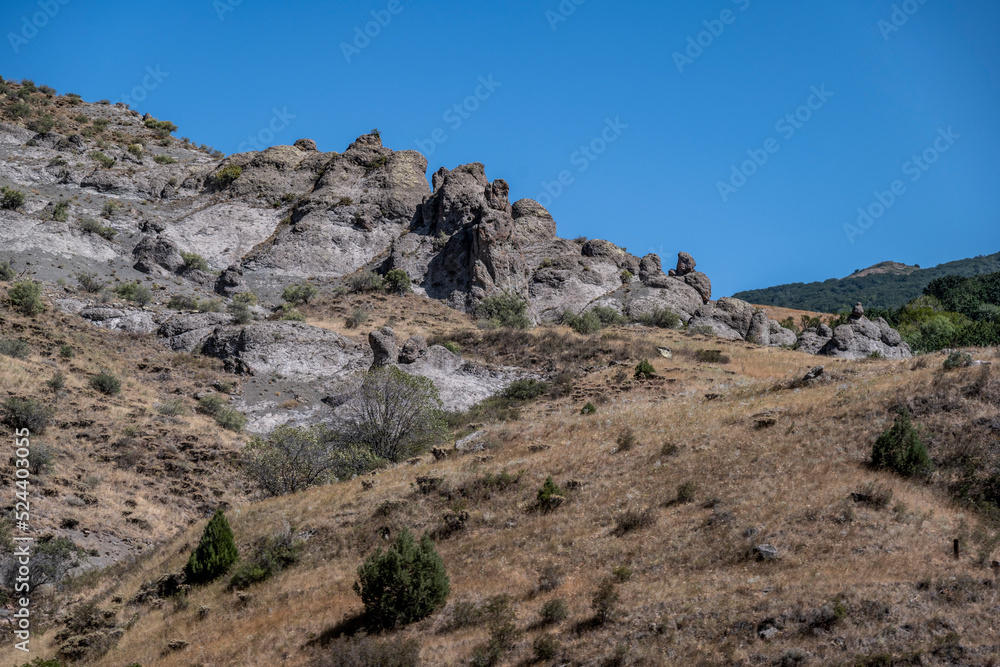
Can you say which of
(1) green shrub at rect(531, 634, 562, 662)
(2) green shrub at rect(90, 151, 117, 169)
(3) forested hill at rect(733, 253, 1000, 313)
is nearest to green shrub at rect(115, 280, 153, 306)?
(2) green shrub at rect(90, 151, 117, 169)

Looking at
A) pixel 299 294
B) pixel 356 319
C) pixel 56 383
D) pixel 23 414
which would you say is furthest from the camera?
pixel 299 294

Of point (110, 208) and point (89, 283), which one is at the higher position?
point (110, 208)

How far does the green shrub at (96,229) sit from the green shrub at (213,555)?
49.4 meters

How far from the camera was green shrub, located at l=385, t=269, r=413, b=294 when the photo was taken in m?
61.6

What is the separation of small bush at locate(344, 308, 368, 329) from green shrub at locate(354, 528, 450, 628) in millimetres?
39451

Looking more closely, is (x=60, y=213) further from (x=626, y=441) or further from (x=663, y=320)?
(x=626, y=441)

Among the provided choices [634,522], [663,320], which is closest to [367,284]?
[663,320]

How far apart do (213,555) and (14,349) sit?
25173mm

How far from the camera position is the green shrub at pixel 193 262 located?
2346 inches

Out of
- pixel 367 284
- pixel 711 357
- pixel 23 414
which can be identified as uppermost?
pixel 367 284

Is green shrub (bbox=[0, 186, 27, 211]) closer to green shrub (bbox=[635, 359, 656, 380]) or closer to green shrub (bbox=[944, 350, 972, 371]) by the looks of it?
green shrub (bbox=[635, 359, 656, 380])

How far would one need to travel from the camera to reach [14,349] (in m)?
34.5

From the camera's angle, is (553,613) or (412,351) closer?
(553,613)

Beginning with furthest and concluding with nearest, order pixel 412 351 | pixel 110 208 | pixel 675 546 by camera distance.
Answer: pixel 110 208 < pixel 412 351 < pixel 675 546
